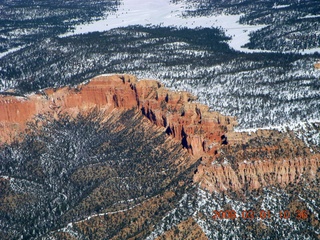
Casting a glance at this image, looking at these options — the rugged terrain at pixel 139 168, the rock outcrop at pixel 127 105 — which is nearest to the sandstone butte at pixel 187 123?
the rock outcrop at pixel 127 105

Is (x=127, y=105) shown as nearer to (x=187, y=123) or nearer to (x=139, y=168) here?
(x=187, y=123)

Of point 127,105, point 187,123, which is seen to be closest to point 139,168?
point 187,123

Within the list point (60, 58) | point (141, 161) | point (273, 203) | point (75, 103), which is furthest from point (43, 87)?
point (273, 203)

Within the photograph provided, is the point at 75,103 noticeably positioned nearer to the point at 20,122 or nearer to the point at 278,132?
the point at 20,122

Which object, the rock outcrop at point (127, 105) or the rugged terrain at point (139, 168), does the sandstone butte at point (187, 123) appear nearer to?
the rock outcrop at point (127, 105)

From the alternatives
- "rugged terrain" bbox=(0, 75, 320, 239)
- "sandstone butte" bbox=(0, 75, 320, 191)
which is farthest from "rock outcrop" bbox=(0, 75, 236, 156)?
"rugged terrain" bbox=(0, 75, 320, 239)

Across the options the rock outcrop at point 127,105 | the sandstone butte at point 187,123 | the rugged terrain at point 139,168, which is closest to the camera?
the rugged terrain at point 139,168

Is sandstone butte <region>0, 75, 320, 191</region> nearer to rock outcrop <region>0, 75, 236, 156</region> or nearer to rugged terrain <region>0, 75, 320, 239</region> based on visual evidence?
rock outcrop <region>0, 75, 236, 156</region>
